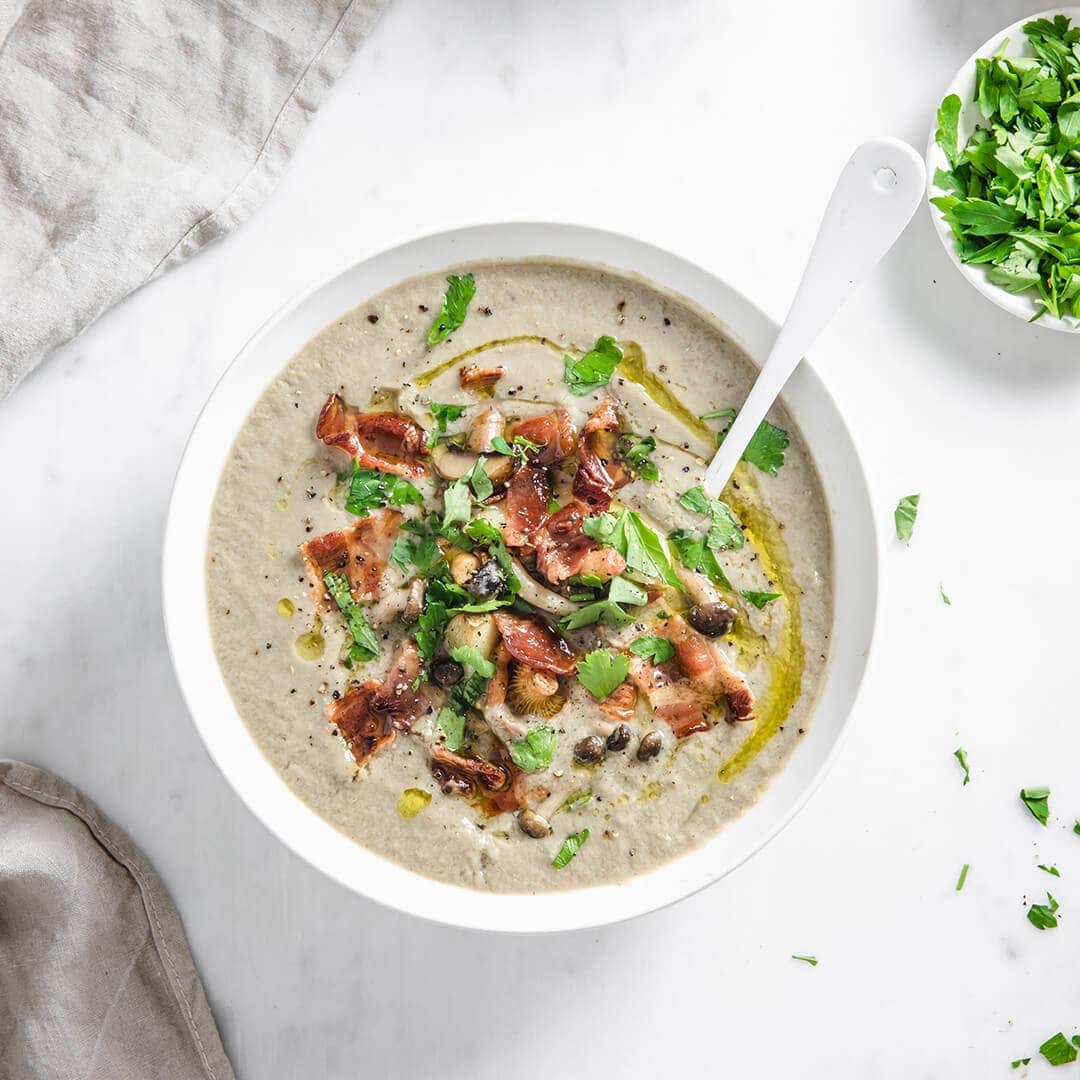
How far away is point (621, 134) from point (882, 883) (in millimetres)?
2949

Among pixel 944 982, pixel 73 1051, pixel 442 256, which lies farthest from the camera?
pixel 944 982

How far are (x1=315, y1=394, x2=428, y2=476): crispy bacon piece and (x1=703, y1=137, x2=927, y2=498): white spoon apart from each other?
908 mm

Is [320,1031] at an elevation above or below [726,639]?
below

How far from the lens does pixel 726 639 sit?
331cm

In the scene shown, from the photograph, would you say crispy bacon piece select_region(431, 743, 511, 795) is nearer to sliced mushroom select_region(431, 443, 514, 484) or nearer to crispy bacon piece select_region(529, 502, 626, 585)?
crispy bacon piece select_region(529, 502, 626, 585)

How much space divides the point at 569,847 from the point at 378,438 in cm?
141

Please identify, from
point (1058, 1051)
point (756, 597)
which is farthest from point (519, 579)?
point (1058, 1051)

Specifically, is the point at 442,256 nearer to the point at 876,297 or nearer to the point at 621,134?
the point at 621,134

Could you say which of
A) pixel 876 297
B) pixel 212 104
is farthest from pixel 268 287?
pixel 876 297

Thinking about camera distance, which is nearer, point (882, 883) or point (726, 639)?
point (726, 639)

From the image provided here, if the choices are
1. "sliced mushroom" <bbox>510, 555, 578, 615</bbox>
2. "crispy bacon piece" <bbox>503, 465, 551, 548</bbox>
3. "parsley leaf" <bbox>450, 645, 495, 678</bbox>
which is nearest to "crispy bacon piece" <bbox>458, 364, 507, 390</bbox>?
"crispy bacon piece" <bbox>503, 465, 551, 548</bbox>

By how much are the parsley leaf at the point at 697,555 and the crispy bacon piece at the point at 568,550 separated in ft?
0.67

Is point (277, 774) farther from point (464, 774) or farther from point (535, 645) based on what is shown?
point (535, 645)

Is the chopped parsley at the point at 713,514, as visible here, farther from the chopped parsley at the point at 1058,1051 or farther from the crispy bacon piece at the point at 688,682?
the chopped parsley at the point at 1058,1051
